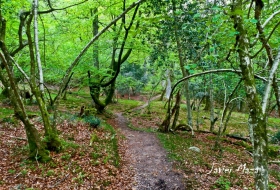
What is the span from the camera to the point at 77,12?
1357 cm

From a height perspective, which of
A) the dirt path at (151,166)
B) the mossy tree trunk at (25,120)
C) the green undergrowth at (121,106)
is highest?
the mossy tree trunk at (25,120)

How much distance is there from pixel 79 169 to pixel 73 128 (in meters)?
4.19

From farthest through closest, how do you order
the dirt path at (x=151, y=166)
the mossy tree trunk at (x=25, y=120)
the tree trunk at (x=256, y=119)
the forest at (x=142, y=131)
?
the dirt path at (x=151, y=166) → the mossy tree trunk at (x=25, y=120) → the forest at (x=142, y=131) → the tree trunk at (x=256, y=119)

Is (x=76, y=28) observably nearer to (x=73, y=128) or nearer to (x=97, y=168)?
(x=73, y=128)

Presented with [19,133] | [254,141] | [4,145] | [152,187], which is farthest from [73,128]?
[254,141]

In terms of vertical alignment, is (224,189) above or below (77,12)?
below

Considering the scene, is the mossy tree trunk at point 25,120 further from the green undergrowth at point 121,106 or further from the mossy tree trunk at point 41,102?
the green undergrowth at point 121,106

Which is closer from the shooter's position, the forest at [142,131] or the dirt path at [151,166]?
the forest at [142,131]

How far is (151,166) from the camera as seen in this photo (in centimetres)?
767

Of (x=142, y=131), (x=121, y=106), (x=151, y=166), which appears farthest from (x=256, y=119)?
(x=121, y=106)

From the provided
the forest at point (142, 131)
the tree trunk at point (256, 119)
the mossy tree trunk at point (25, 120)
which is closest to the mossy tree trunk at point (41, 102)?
the forest at point (142, 131)

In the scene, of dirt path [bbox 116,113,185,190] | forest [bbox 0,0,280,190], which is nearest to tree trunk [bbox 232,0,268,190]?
forest [bbox 0,0,280,190]

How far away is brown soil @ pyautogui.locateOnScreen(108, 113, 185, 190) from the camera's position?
255 inches

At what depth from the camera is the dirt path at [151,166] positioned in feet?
21.2
